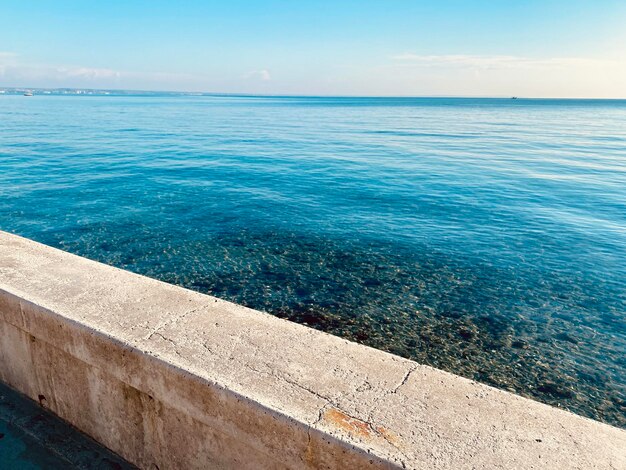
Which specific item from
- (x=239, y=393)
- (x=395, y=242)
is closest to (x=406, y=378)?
(x=239, y=393)

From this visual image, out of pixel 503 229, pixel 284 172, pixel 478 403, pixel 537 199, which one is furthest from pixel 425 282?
pixel 284 172

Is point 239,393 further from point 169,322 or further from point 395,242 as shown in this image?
point 395,242

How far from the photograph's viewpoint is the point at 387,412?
264cm

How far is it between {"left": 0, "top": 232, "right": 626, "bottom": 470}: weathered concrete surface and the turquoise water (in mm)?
3453

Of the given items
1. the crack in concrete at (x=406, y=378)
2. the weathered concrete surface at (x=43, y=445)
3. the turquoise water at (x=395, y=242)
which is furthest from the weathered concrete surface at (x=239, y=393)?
the turquoise water at (x=395, y=242)

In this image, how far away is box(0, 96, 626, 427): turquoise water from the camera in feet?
22.0

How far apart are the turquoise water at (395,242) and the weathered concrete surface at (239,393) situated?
345 cm

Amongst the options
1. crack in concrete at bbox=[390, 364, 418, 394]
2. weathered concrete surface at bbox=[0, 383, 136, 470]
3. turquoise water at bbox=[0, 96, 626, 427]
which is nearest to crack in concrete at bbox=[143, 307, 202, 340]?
weathered concrete surface at bbox=[0, 383, 136, 470]

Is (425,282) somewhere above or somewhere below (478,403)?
below

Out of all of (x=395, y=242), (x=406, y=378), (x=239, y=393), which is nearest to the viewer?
(x=239, y=393)

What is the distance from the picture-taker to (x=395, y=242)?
1105 cm

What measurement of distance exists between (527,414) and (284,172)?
18.5 meters

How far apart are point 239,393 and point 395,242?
28.9 feet

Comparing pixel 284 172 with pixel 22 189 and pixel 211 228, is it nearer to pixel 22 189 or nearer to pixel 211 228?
pixel 211 228
